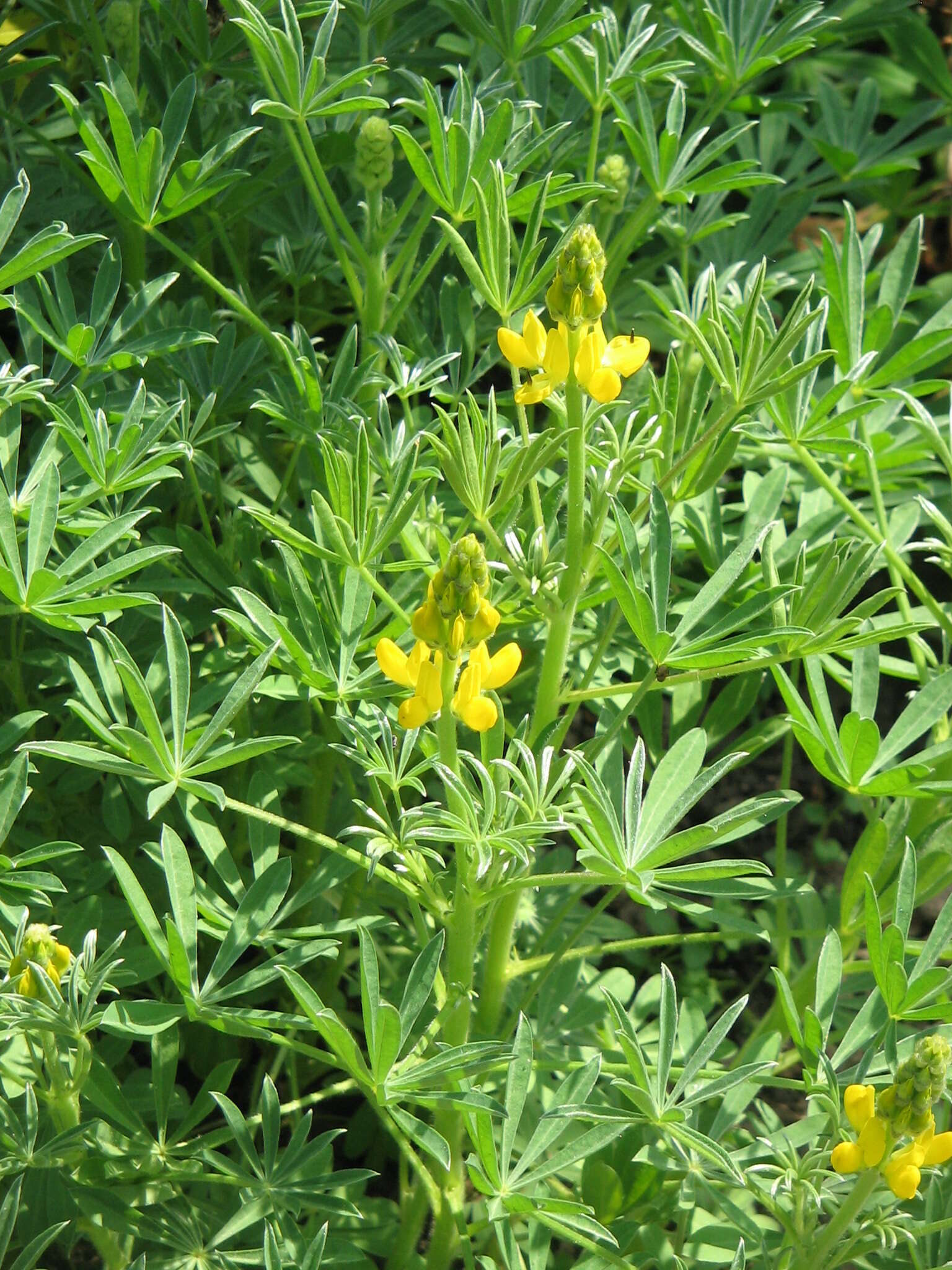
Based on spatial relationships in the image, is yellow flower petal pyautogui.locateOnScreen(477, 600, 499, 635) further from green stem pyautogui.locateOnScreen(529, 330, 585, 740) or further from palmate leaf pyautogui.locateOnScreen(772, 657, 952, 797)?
palmate leaf pyautogui.locateOnScreen(772, 657, 952, 797)

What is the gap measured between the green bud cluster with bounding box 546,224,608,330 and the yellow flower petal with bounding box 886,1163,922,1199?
2.22 ft

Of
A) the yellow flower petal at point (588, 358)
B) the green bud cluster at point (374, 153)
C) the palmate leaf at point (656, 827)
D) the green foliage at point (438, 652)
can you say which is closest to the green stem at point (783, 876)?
the green foliage at point (438, 652)

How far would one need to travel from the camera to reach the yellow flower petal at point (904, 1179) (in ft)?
3.10

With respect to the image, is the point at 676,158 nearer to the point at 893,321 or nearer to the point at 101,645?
the point at 893,321

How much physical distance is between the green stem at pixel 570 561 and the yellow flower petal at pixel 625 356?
32mm

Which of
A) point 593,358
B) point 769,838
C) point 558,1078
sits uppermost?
point 593,358

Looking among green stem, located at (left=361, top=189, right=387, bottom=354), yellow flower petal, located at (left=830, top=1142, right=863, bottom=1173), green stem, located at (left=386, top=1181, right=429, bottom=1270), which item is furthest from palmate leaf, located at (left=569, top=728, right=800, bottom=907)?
green stem, located at (left=361, top=189, right=387, bottom=354)

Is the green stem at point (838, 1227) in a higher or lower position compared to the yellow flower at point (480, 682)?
lower

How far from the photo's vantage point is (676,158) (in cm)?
142

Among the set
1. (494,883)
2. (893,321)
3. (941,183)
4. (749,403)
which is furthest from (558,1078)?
(941,183)

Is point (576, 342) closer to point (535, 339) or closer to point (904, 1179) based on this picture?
point (535, 339)

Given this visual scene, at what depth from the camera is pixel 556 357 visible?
37.8 inches

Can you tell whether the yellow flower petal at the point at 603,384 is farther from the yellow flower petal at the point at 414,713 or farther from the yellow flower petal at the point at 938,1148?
the yellow flower petal at the point at 938,1148

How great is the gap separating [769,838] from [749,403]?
1186 mm
